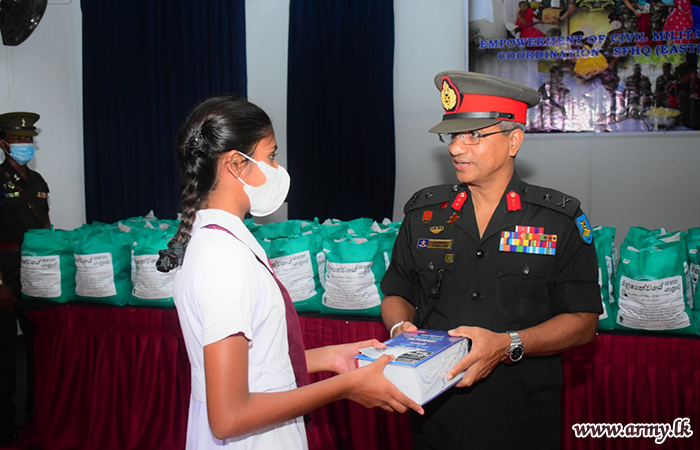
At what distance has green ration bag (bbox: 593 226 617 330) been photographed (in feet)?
7.29

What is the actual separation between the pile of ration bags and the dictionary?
3.61ft

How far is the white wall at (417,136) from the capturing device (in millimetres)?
4168

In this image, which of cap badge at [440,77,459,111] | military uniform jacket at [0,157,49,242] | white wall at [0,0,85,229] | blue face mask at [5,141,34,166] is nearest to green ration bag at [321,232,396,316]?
cap badge at [440,77,459,111]

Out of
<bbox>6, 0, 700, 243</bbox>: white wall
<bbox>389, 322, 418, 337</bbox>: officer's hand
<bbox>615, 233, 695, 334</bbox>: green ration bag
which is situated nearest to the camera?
<bbox>389, 322, 418, 337</bbox>: officer's hand

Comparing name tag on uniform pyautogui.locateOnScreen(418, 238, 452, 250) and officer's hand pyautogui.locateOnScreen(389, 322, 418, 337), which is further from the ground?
name tag on uniform pyautogui.locateOnScreen(418, 238, 452, 250)

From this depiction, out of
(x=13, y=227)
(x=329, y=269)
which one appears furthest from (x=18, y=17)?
(x=329, y=269)

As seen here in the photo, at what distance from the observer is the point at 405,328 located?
1477mm

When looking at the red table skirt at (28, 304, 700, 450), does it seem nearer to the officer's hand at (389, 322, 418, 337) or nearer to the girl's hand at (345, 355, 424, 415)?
the officer's hand at (389, 322, 418, 337)

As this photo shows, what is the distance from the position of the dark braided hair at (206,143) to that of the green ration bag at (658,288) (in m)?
1.64

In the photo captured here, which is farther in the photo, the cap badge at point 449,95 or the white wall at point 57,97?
the white wall at point 57,97

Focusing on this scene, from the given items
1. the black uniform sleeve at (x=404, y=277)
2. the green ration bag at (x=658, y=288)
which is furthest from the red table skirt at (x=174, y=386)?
the black uniform sleeve at (x=404, y=277)

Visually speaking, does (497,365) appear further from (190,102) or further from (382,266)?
(190,102)

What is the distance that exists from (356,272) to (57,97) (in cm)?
401

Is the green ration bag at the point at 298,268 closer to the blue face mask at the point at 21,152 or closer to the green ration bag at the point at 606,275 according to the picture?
the green ration bag at the point at 606,275
